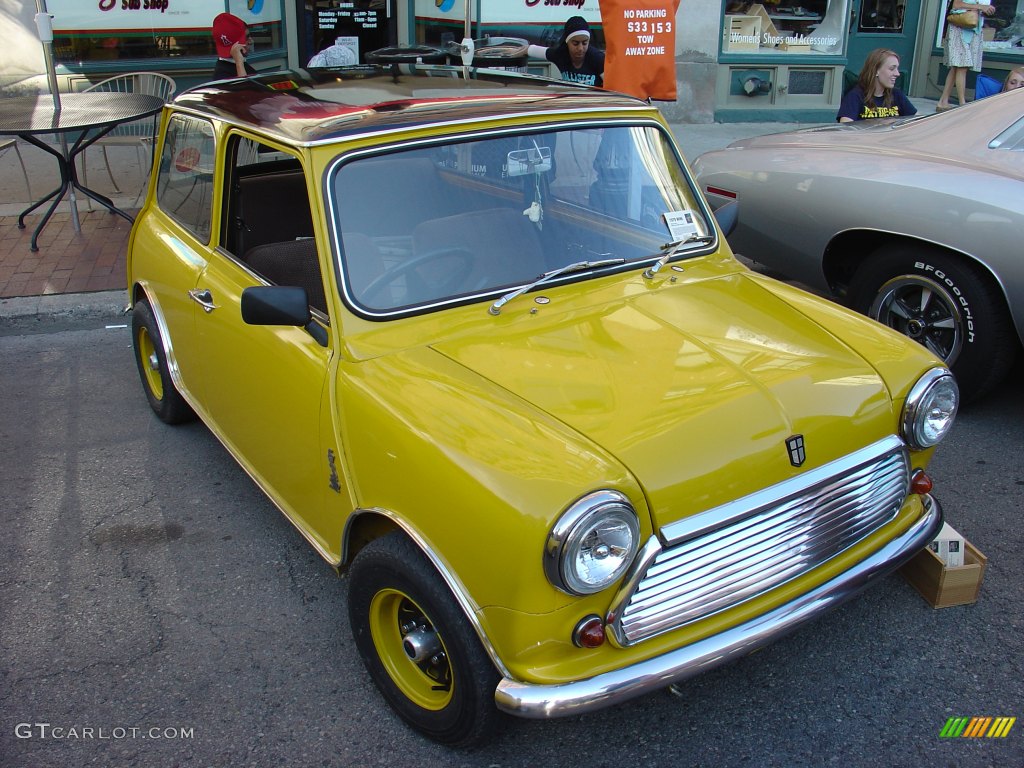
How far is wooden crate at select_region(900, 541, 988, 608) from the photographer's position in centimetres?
316

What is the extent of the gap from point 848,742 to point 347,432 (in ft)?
5.50

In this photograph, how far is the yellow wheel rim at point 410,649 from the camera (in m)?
2.57

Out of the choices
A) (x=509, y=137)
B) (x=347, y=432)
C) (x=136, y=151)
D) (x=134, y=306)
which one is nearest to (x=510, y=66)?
(x=136, y=151)

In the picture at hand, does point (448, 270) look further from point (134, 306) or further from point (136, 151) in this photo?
point (136, 151)

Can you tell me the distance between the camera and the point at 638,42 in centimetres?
668

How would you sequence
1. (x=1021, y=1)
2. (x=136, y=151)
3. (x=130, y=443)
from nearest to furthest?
(x=130, y=443)
(x=136, y=151)
(x=1021, y=1)

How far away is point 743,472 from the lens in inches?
94.6

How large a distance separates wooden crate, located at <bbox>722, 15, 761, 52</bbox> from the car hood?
9.14 meters

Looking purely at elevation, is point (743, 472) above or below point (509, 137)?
below

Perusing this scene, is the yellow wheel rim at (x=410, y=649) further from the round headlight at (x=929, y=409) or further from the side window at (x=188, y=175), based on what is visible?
the side window at (x=188, y=175)

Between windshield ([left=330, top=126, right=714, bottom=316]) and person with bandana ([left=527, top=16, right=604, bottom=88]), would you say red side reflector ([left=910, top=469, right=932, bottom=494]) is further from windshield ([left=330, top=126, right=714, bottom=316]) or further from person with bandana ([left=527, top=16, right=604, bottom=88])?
person with bandana ([left=527, top=16, right=604, bottom=88])

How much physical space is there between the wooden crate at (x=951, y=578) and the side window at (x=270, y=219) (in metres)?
2.19

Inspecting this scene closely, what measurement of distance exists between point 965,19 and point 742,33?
2587 millimetres
